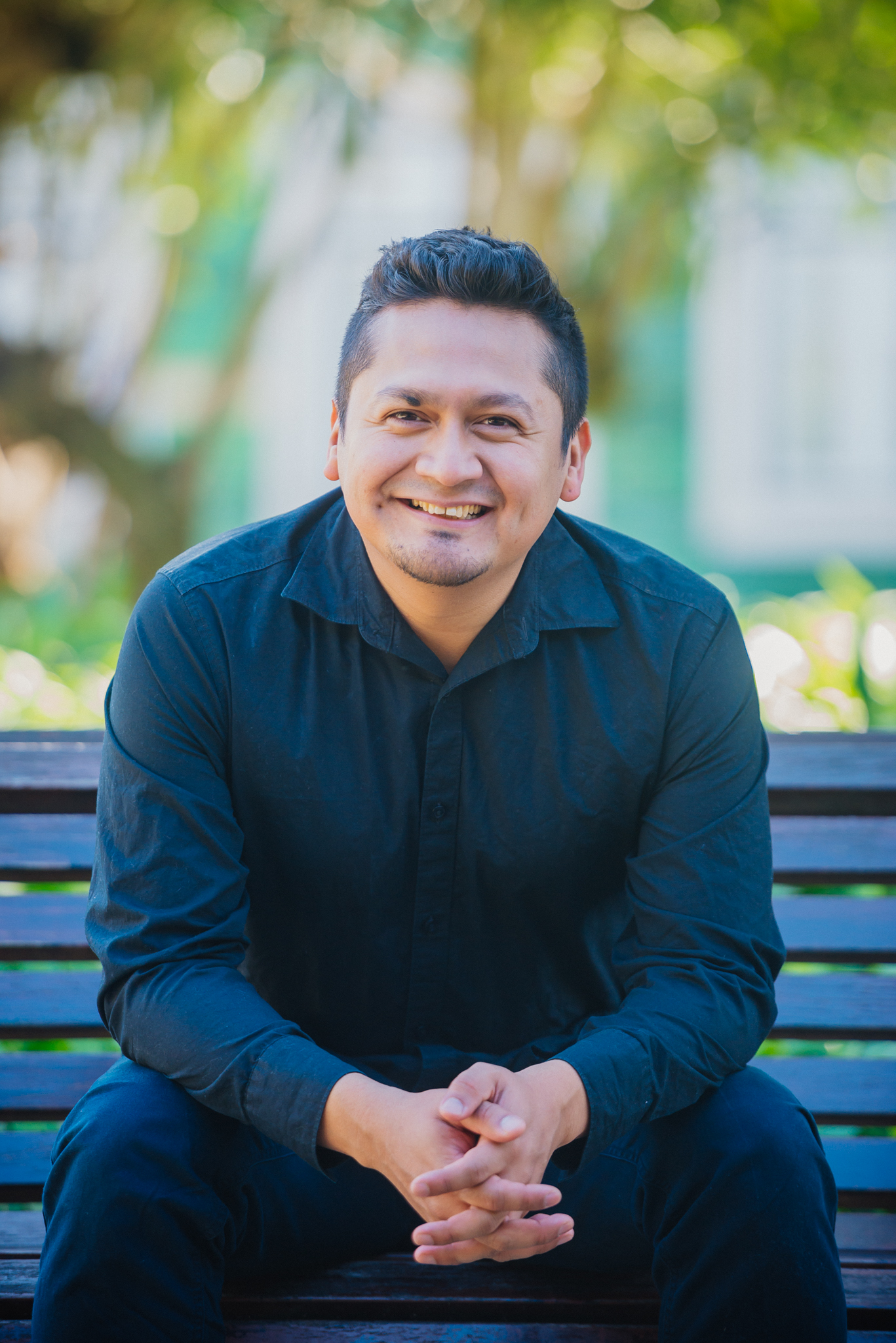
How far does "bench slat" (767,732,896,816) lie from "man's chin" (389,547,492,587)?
804mm

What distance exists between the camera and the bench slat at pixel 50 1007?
8.34 feet

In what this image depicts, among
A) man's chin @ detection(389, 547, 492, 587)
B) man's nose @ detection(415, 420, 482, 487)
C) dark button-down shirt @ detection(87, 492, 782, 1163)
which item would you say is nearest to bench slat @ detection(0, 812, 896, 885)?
dark button-down shirt @ detection(87, 492, 782, 1163)

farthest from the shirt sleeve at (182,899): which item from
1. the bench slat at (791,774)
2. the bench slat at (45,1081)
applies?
the bench slat at (45,1081)

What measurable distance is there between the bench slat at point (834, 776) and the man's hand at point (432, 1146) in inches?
40.2

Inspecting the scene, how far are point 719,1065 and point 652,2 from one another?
13.9ft

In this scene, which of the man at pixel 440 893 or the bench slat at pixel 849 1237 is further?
the bench slat at pixel 849 1237

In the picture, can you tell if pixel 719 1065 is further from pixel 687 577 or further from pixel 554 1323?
pixel 687 577

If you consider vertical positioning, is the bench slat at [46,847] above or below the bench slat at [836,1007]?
above

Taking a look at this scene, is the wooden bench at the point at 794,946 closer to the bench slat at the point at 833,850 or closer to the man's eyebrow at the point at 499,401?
the bench slat at the point at 833,850

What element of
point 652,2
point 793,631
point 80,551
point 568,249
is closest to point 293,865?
point 793,631

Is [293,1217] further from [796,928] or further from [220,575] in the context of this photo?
[796,928]

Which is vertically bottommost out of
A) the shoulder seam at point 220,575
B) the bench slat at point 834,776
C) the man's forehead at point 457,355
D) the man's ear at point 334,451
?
the bench slat at point 834,776

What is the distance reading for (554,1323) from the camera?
80.0 inches

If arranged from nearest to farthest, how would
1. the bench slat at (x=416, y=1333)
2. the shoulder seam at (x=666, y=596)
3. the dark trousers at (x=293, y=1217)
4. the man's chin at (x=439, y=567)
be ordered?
1. the dark trousers at (x=293, y=1217)
2. the bench slat at (x=416, y=1333)
3. the man's chin at (x=439, y=567)
4. the shoulder seam at (x=666, y=596)
